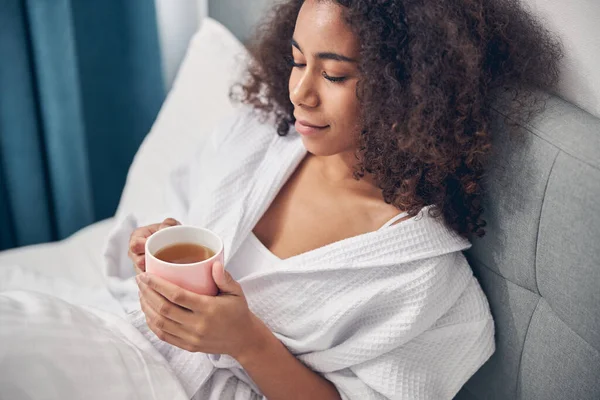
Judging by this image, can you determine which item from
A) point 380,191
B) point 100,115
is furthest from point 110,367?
point 100,115

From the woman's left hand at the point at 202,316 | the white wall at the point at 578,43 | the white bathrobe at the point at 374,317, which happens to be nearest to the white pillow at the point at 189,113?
the white bathrobe at the point at 374,317

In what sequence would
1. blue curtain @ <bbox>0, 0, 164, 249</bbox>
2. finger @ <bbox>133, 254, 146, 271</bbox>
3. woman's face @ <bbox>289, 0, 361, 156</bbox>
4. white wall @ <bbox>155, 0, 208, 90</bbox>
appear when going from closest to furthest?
woman's face @ <bbox>289, 0, 361, 156</bbox>, finger @ <bbox>133, 254, 146, 271</bbox>, blue curtain @ <bbox>0, 0, 164, 249</bbox>, white wall @ <bbox>155, 0, 208, 90</bbox>

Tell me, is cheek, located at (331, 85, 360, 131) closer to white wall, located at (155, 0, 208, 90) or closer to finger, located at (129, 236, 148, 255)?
finger, located at (129, 236, 148, 255)

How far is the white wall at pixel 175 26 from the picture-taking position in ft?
5.94

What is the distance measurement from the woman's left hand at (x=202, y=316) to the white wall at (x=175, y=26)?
3.59 ft

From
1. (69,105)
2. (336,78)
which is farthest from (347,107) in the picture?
(69,105)

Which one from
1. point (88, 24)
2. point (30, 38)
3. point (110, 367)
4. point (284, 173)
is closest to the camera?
point (110, 367)

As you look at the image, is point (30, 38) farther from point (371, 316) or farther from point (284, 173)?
point (371, 316)

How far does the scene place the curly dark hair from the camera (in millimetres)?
847

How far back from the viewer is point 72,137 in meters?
1.68

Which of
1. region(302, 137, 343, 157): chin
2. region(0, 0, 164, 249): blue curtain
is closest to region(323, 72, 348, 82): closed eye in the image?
region(302, 137, 343, 157): chin

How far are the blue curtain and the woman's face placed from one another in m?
0.87

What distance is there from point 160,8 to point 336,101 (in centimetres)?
105

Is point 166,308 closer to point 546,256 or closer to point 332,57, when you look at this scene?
point 332,57
